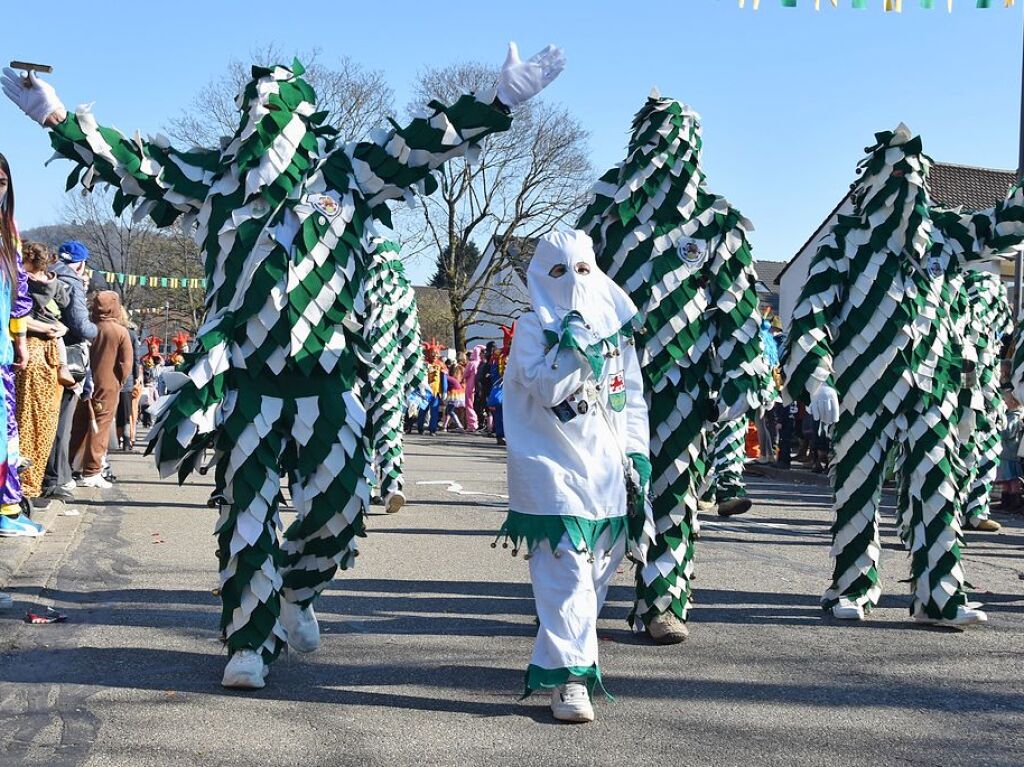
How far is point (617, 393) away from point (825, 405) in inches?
64.4

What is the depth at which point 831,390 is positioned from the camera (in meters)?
6.14

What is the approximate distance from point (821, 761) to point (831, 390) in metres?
2.53

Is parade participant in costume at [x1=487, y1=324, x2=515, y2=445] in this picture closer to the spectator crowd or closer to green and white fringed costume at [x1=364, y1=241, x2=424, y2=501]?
the spectator crowd

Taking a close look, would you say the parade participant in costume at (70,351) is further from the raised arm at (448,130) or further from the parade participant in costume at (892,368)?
the parade participant in costume at (892,368)

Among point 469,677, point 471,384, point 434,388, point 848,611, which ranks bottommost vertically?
point 469,677

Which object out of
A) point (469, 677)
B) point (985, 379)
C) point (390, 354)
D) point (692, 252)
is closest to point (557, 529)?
point (469, 677)

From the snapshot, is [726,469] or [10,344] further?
[726,469]

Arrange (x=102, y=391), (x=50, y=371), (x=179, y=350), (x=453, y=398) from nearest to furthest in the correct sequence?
(x=50, y=371) < (x=102, y=391) < (x=179, y=350) < (x=453, y=398)

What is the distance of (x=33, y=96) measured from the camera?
503 cm

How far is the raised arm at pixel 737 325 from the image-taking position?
5.76m

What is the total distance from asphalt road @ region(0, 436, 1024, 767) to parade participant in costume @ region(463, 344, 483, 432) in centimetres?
1979

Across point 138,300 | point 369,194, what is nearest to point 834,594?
point 369,194

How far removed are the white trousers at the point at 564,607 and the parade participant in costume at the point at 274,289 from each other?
0.91m

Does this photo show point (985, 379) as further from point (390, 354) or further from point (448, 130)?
point (448, 130)
